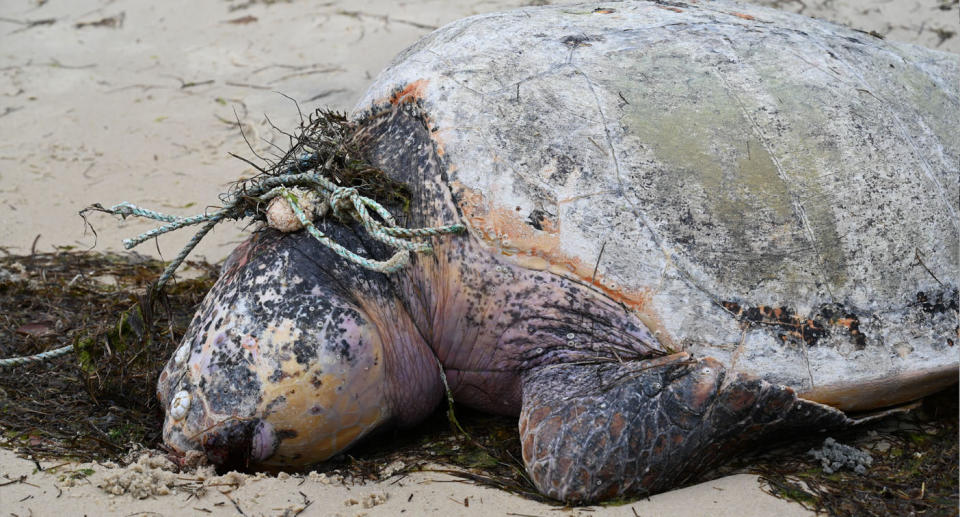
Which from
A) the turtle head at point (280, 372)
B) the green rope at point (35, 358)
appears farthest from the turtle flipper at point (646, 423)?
the green rope at point (35, 358)

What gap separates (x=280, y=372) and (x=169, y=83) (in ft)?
10.4

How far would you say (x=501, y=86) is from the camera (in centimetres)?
233

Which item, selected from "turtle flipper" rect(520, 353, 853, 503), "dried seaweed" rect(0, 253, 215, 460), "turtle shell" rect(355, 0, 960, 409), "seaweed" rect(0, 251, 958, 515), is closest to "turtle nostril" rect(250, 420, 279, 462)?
"seaweed" rect(0, 251, 958, 515)

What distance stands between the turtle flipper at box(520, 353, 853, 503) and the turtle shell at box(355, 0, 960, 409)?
90 millimetres

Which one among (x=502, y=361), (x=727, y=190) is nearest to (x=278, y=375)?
(x=502, y=361)

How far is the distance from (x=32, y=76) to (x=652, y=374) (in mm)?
4278

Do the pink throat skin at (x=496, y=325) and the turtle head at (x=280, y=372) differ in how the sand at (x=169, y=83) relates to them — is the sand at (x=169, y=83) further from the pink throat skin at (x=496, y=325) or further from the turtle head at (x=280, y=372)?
the pink throat skin at (x=496, y=325)

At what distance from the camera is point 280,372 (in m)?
2.08

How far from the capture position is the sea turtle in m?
2.06

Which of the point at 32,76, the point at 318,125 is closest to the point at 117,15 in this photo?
the point at 32,76

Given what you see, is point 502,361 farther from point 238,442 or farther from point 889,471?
point 889,471

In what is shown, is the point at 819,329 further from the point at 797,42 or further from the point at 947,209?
the point at 797,42

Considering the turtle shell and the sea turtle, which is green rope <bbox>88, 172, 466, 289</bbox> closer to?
the sea turtle

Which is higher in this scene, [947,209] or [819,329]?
[947,209]
